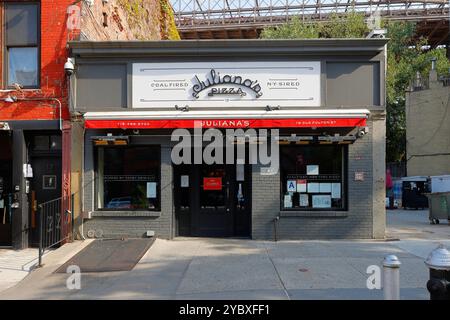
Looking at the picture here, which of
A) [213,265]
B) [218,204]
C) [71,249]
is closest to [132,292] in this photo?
[213,265]

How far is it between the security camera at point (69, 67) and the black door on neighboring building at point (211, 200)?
139 inches

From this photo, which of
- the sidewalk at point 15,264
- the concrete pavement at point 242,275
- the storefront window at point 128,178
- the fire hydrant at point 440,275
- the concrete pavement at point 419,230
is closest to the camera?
the fire hydrant at point 440,275

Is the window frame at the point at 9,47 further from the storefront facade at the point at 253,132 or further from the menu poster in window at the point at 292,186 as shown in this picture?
the menu poster in window at the point at 292,186

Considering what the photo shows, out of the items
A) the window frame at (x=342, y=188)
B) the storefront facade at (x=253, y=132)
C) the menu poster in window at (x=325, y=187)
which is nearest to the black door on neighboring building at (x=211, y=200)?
the storefront facade at (x=253, y=132)

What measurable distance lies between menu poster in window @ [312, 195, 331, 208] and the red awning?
1873 mm

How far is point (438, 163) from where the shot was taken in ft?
79.4

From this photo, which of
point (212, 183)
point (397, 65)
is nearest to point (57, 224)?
point (212, 183)

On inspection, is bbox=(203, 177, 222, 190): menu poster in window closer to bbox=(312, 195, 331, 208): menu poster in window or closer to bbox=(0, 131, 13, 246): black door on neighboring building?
bbox=(312, 195, 331, 208): menu poster in window

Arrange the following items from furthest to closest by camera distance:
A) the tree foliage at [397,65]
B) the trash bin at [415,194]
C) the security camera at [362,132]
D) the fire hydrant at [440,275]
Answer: the tree foliage at [397,65]
the trash bin at [415,194]
the security camera at [362,132]
the fire hydrant at [440,275]

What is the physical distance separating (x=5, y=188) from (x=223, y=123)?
5.81 meters

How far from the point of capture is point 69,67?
1031cm

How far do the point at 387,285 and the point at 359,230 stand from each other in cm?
594

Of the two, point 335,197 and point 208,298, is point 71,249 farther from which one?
point 335,197

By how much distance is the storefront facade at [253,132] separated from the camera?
10.5 m
